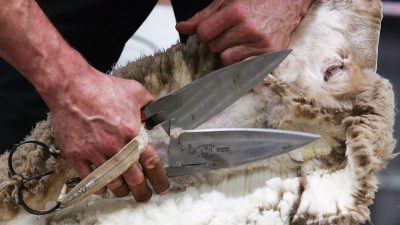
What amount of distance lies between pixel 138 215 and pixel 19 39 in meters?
0.29

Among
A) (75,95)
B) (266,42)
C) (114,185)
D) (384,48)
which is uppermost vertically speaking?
(384,48)

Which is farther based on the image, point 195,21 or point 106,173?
point 195,21

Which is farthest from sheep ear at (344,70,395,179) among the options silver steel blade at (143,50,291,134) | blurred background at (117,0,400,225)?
blurred background at (117,0,400,225)

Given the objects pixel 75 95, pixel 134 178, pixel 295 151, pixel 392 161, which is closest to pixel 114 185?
pixel 134 178

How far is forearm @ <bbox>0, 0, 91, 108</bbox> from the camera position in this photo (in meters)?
0.78

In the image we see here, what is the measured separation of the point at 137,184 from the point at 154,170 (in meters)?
0.03

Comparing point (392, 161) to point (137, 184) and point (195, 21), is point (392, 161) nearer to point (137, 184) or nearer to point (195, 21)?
point (195, 21)

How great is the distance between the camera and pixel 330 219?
0.80 m

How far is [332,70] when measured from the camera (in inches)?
37.0

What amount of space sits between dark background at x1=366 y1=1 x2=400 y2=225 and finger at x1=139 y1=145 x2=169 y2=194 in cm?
87

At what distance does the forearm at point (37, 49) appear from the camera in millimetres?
784

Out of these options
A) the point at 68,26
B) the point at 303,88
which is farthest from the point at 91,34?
the point at 303,88

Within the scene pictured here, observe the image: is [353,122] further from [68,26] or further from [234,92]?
[68,26]

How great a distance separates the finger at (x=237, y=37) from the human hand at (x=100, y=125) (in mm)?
191
